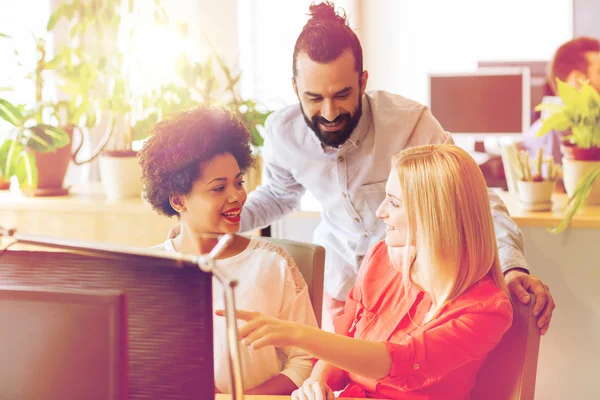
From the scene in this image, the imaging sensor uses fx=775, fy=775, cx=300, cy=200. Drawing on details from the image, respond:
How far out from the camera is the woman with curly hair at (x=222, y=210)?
1.55 m

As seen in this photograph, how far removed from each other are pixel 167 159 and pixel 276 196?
0.75 metres

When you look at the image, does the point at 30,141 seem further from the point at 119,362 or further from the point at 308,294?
the point at 119,362

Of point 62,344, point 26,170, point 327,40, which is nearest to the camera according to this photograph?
point 62,344

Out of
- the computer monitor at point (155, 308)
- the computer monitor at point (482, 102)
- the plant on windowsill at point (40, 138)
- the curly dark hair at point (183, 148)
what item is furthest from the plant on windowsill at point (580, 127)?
the computer monitor at point (482, 102)

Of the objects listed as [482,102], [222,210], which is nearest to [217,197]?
[222,210]

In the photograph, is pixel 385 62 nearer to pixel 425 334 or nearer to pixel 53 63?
pixel 53 63

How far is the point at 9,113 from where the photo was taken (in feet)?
8.48

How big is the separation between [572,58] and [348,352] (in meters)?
3.02

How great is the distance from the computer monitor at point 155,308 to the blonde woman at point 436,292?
0.40 metres

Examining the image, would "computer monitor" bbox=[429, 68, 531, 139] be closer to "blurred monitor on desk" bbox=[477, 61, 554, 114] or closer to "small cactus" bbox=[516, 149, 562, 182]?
"blurred monitor on desk" bbox=[477, 61, 554, 114]

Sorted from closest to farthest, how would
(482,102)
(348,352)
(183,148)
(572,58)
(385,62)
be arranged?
(348,352)
(183,148)
(572,58)
(482,102)
(385,62)

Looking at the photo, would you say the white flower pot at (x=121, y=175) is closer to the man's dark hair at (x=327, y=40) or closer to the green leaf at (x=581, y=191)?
the man's dark hair at (x=327, y=40)

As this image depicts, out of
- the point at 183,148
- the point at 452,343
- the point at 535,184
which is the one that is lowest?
the point at 452,343

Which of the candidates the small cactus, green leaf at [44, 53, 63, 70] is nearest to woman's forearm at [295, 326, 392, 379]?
the small cactus
